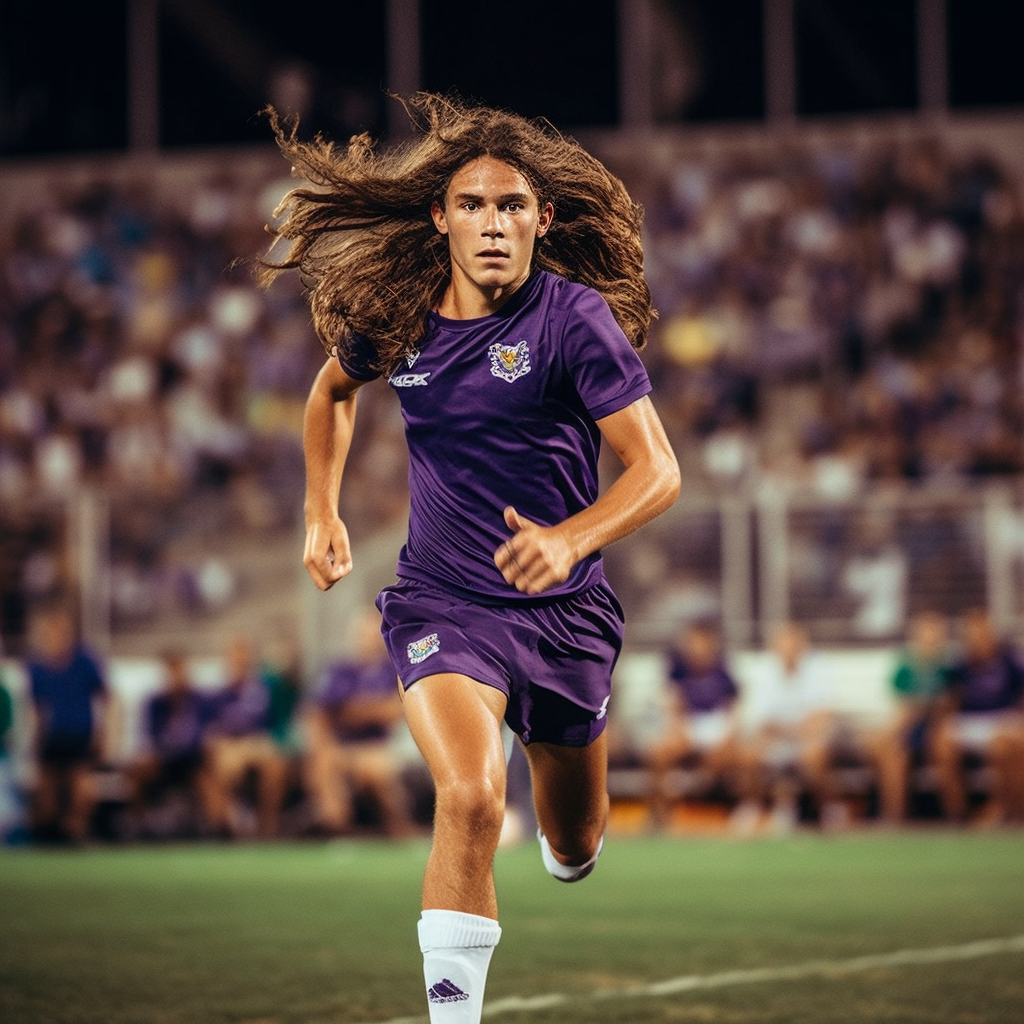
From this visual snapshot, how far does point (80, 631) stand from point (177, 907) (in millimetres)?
6641

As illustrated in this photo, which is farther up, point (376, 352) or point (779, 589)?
point (376, 352)

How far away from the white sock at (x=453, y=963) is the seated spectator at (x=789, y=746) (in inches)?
445

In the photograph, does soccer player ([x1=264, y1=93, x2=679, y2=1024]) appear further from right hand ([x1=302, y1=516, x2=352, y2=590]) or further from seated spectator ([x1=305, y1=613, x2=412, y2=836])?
seated spectator ([x1=305, y1=613, x2=412, y2=836])

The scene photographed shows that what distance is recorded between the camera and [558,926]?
927cm

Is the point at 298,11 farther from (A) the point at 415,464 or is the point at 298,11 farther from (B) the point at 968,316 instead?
(A) the point at 415,464

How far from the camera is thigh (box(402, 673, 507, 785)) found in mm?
4887

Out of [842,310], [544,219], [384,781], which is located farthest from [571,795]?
[842,310]

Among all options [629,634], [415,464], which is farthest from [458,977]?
[629,634]

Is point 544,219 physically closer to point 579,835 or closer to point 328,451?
point 328,451

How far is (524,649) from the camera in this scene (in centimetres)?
532

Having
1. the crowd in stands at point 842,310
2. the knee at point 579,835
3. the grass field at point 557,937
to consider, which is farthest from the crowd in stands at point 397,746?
the knee at point 579,835

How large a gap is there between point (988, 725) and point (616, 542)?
8.63 m

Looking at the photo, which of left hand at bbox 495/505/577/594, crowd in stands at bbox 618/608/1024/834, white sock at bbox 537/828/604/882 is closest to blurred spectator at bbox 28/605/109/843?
crowd in stands at bbox 618/608/1024/834

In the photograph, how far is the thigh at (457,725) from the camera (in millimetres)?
4887
